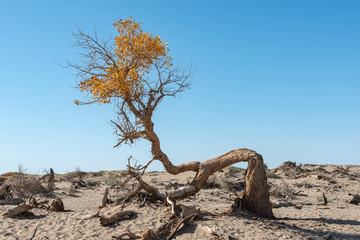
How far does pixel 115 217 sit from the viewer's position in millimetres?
10000

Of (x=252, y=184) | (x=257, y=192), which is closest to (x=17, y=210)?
(x=252, y=184)

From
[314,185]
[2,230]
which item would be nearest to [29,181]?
[2,230]

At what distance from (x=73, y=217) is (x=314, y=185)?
16343 millimetres

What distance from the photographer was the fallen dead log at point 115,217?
979 cm

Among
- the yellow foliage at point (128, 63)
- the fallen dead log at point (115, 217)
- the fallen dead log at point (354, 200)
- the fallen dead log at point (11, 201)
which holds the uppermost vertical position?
the yellow foliage at point (128, 63)

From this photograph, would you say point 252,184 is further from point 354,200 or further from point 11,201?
point 11,201

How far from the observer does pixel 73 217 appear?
10.9m

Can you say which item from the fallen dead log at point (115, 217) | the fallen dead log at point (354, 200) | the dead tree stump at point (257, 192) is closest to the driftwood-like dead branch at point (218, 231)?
the fallen dead log at point (115, 217)

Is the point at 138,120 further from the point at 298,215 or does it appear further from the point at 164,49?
the point at 298,215

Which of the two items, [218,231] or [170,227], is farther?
[170,227]

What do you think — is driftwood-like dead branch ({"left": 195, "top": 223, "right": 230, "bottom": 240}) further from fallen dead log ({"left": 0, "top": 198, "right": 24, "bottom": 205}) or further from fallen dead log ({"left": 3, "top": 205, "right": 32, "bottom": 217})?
fallen dead log ({"left": 0, "top": 198, "right": 24, "bottom": 205})

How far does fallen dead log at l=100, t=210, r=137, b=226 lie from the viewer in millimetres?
9789

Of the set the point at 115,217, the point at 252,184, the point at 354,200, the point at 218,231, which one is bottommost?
the point at 218,231

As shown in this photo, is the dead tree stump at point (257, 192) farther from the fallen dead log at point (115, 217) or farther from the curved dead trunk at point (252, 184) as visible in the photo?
the fallen dead log at point (115, 217)
